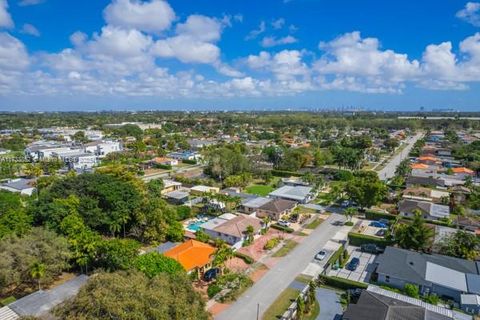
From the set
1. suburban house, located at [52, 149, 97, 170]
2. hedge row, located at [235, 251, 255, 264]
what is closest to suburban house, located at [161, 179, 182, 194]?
hedge row, located at [235, 251, 255, 264]

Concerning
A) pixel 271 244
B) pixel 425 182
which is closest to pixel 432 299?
pixel 271 244

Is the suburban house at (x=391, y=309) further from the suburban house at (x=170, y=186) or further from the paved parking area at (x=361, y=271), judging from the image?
the suburban house at (x=170, y=186)

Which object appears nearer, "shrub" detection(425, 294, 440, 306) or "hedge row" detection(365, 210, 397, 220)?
"shrub" detection(425, 294, 440, 306)

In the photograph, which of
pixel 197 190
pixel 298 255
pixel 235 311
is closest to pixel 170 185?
pixel 197 190

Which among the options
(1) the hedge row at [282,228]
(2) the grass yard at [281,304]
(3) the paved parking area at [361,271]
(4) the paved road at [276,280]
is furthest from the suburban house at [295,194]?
(2) the grass yard at [281,304]

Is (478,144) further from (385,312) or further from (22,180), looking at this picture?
(22,180)

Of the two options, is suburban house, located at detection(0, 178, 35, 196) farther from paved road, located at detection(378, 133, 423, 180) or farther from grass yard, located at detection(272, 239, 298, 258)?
paved road, located at detection(378, 133, 423, 180)

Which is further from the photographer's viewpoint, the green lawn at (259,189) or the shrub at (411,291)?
the green lawn at (259,189)
